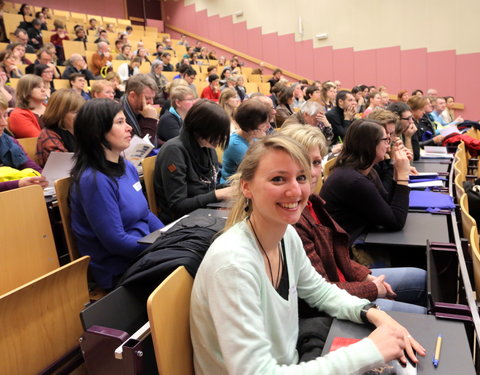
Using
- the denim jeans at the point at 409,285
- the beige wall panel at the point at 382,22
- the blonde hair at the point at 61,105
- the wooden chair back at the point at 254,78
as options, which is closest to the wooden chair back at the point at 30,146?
the blonde hair at the point at 61,105

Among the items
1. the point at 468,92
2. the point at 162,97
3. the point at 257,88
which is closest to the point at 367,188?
the point at 162,97

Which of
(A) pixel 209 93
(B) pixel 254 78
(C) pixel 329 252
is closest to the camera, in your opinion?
(C) pixel 329 252

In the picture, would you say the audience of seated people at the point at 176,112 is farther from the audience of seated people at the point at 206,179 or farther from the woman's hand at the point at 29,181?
the woman's hand at the point at 29,181

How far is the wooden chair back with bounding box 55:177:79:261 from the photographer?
69.7 inches

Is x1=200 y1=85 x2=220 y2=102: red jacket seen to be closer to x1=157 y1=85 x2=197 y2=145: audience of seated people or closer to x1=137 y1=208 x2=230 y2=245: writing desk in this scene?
x1=157 y1=85 x2=197 y2=145: audience of seated people

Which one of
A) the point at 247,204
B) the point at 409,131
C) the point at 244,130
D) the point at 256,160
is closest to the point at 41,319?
the point at 247,204

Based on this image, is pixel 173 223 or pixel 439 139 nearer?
pixel 173 223

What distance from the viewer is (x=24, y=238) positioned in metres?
1.64

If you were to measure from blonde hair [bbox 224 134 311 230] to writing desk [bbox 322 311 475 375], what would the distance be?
1.43 ft

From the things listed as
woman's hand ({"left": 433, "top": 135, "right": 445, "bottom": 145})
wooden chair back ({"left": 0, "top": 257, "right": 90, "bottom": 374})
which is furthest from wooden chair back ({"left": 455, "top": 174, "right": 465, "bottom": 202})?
woman's hand ({"left": 433, "top": 135, "right": 445, "bottom": 145})

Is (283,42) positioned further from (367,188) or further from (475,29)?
(367,188)

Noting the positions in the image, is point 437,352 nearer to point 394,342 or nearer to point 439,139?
point 394,342

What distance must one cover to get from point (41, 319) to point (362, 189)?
1.50 meters

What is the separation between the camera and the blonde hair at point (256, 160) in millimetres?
1067
